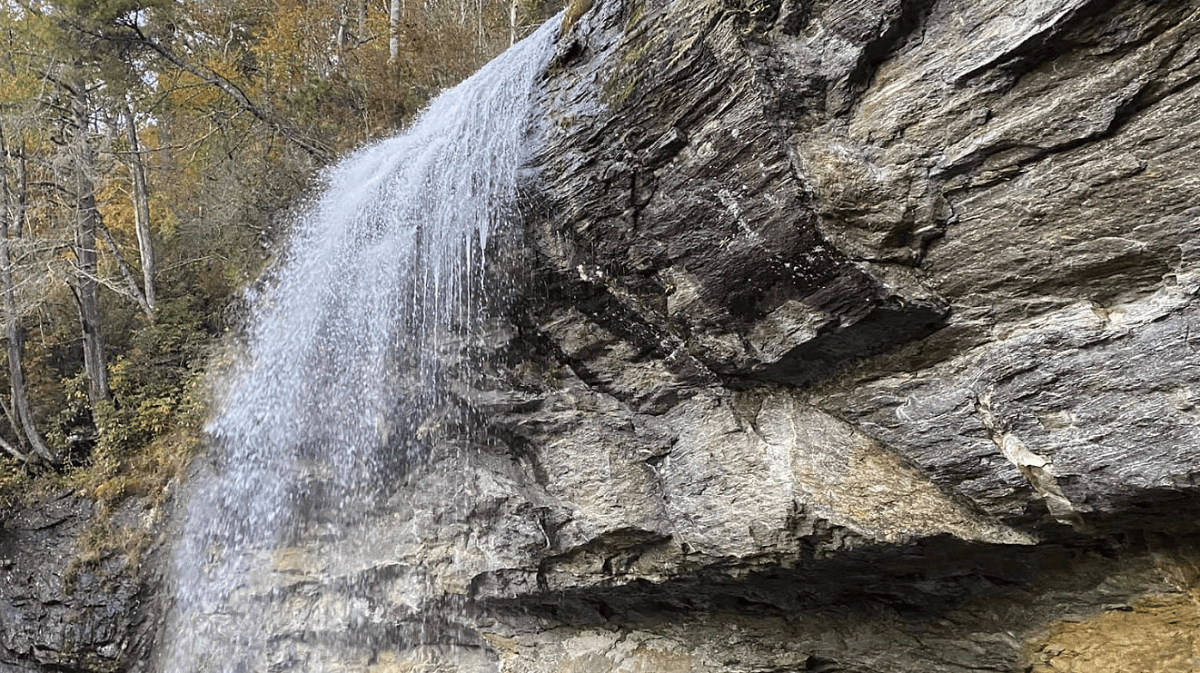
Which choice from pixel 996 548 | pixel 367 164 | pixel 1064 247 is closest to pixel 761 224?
pixel 1064 247

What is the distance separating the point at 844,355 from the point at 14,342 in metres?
10.6

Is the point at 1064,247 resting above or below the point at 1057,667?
above

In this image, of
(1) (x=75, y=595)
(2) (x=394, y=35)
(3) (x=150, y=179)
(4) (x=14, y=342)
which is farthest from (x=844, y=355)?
(3) (x=150, y=179)

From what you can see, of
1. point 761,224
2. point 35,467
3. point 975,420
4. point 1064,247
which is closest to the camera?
point 1064,247

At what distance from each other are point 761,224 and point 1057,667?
124 inches

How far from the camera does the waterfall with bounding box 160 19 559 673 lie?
18.7ft

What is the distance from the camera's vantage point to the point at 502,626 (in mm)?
5922

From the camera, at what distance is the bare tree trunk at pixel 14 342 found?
27.3ft

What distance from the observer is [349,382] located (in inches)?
254

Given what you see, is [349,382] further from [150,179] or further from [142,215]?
[150,179]

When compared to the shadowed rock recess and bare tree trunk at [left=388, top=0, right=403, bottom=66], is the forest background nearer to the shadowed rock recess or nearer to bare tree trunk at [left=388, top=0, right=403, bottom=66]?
bare tree trunk at [left=388, top=0, right=403, bottom=66]

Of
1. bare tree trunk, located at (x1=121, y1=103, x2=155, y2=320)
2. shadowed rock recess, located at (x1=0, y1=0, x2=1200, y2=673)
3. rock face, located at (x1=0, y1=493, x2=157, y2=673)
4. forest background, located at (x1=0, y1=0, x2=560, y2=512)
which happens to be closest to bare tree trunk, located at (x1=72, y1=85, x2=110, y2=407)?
forest background, located at (x1=0, y1=0, x2=560, y2=512)

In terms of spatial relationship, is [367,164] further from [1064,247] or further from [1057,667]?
[1057,667]

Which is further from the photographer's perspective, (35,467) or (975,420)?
(35,467)
